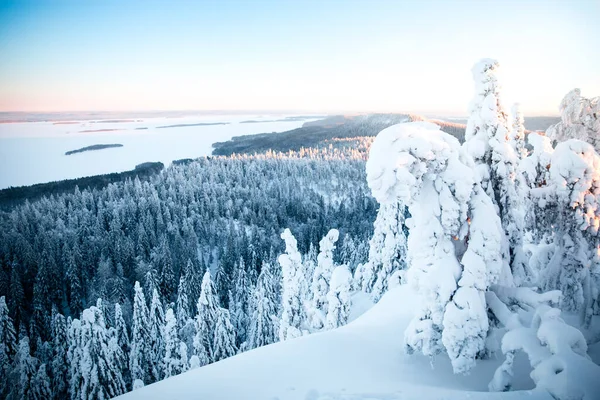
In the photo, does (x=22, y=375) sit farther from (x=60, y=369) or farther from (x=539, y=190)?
(x=539, y=190)

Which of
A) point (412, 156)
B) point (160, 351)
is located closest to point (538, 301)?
point (412, 156)

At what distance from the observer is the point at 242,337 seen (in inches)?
1699

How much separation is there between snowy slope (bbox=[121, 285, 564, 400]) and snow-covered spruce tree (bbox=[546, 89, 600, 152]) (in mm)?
9724

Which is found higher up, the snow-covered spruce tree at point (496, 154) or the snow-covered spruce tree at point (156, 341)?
the snow-covered spruce tree at point (496, 154)

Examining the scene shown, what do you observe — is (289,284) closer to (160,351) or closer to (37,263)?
(160,351)

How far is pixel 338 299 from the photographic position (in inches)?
750

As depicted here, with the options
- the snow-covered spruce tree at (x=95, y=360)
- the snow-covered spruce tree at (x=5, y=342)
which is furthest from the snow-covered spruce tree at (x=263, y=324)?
the snow-covered spruce tree at (x=5, y=342)

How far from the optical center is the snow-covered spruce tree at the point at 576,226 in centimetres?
859

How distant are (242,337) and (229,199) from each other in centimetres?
6530

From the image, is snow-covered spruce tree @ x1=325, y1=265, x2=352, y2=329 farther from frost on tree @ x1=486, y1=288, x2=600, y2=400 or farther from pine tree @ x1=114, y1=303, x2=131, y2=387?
pine tree @ x1=114, y1=303, x2=131, y2=387

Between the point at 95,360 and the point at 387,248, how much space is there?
78.6ft

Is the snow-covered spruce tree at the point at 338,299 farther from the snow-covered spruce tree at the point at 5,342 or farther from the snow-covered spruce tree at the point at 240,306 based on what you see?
the snow-covered spruce tree at the point at 5,342

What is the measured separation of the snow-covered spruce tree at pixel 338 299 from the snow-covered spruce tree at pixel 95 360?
17706 mm

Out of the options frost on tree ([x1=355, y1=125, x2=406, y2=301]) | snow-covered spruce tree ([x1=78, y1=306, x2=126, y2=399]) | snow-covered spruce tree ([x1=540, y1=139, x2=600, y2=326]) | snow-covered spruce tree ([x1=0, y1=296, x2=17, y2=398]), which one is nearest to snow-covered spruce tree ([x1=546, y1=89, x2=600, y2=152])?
snow-covered spruce tree ([x1=540, y1=139, x2=600, y2=326])
